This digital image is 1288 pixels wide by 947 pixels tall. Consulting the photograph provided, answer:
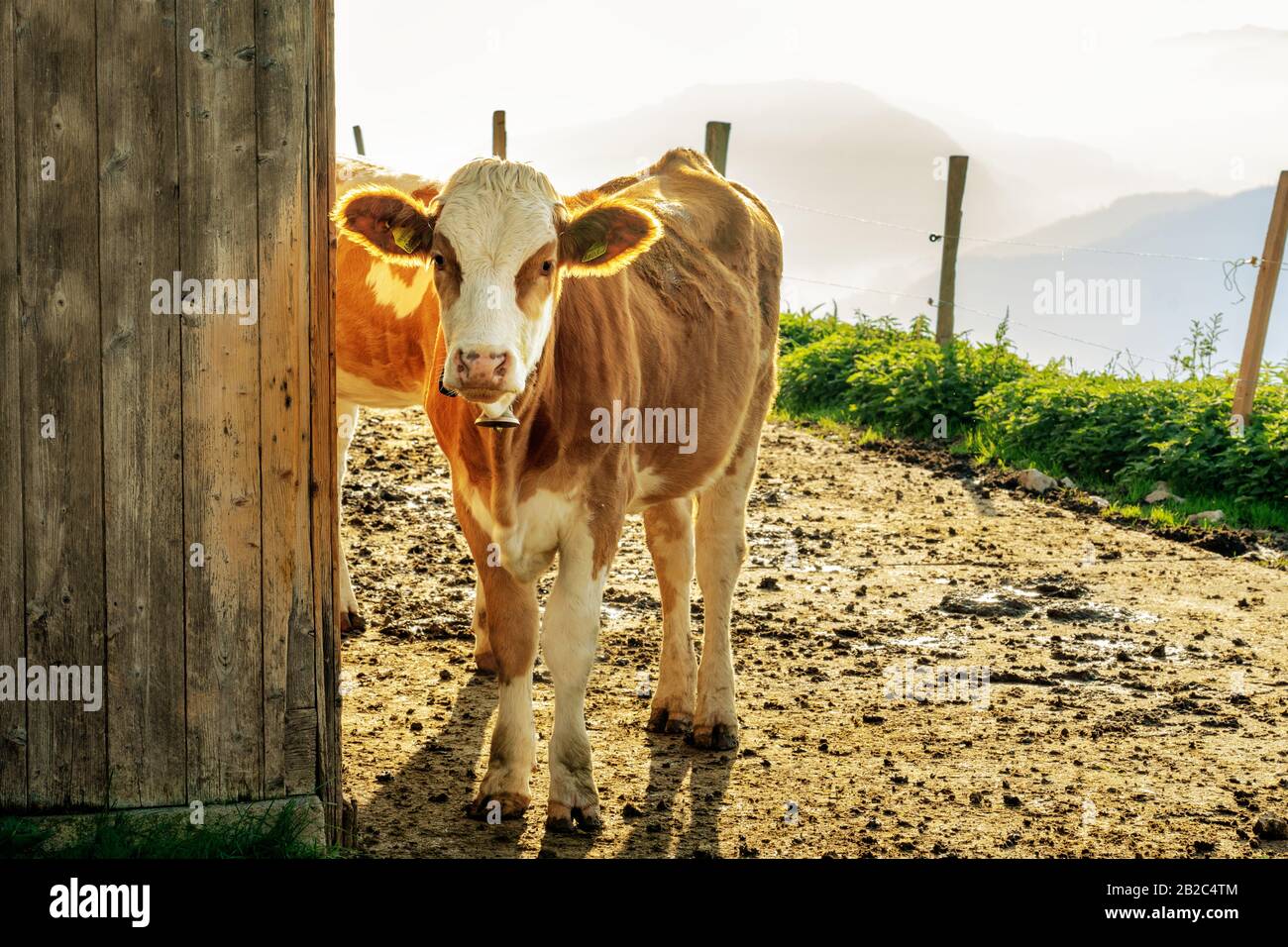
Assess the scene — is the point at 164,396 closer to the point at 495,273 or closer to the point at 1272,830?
the point at 495,273

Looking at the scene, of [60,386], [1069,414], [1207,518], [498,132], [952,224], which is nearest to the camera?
[60,386]

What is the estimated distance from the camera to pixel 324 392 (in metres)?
4.54

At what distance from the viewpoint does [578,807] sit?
5.10 meters

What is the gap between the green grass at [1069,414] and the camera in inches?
424

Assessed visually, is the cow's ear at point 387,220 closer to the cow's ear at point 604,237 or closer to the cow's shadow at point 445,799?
the cow's ear at point 604,237

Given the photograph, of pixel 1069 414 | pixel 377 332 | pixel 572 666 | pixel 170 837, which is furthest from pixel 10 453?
pixel 1069 414

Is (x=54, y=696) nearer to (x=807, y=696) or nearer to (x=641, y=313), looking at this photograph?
(x=641, y=313)

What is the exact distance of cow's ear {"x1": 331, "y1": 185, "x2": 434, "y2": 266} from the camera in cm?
502

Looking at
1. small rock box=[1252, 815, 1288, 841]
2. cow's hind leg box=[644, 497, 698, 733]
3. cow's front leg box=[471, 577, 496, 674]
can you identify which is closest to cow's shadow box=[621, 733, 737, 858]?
cow's hind leg box=[644, 497, 698, 733]

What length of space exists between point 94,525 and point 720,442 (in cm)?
273

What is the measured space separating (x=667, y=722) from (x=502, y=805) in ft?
4.05

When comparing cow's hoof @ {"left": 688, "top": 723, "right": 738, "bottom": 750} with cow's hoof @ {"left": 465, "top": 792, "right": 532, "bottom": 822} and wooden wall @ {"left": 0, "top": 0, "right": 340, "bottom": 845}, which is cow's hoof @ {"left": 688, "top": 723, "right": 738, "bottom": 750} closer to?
cow's hoof @ {"left": 465, "top": 792, "right": 532, "bottom": 822}

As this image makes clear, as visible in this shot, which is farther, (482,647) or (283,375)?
(482,647)
